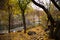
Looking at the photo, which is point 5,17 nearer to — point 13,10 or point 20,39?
point 13,10

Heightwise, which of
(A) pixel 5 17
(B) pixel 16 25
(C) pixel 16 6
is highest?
(C) pixel 16 6

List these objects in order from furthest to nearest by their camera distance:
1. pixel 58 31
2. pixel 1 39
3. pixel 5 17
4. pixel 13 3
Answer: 1. pixel 5 17
2. pixel 13 3
3. pixel 1 39
4. pixel 58 31

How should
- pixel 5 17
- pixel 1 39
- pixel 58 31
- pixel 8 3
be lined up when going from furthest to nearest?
pixel 5 17
pixel 8 3
pixel 1 39
pixel 58 31

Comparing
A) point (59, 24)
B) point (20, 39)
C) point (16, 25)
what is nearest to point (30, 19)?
point (16, 25)

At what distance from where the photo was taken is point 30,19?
4956 centimetres

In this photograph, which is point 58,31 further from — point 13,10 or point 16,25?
point 16,25

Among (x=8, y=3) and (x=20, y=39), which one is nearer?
(x=20, y=39)

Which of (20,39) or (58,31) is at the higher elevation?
(58,31)

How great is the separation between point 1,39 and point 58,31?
13.5 meters

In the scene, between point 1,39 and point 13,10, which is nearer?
point 1,39

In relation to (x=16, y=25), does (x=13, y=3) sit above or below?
above

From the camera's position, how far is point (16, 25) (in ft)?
154

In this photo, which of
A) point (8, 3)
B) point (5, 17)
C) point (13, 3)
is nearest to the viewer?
point (8, 3)

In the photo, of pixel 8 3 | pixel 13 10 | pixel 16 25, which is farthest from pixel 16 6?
pixel 16 25
